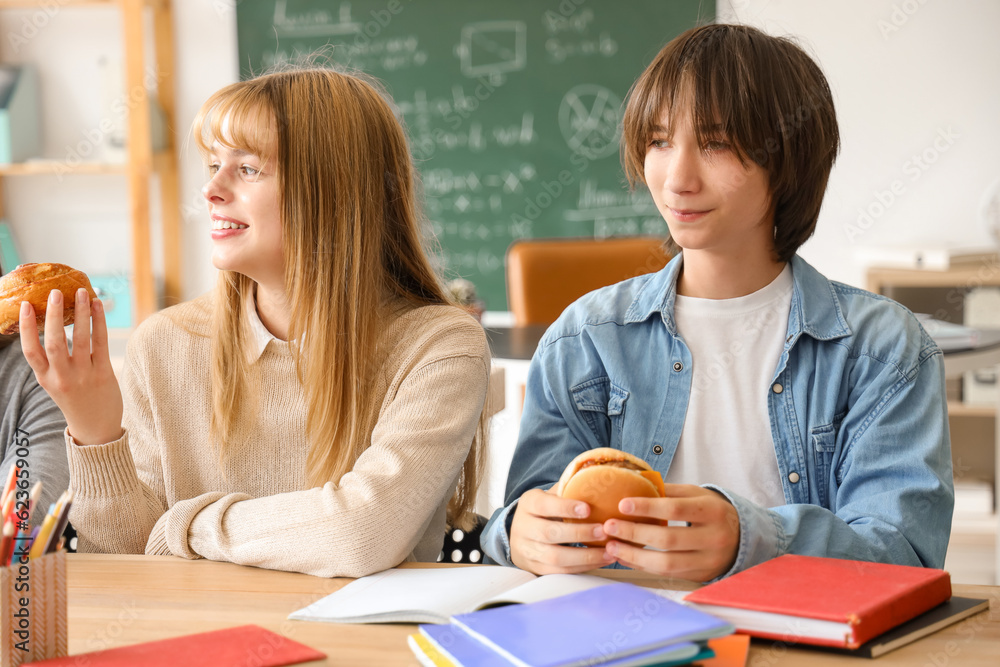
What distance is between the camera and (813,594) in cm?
84

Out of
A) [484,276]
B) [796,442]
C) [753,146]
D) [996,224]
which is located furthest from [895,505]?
[484,276]

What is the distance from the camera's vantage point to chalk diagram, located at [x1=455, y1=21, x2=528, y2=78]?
150 inches

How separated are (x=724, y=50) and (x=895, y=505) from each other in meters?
0.61

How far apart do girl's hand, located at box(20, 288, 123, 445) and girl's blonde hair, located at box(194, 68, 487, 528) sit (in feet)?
0.66

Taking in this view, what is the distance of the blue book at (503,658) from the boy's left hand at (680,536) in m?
0.17

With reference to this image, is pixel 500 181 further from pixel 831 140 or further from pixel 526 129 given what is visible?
pixel 831 140

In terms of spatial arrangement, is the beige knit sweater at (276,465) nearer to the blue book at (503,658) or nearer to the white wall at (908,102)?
the blue book at (503,658)

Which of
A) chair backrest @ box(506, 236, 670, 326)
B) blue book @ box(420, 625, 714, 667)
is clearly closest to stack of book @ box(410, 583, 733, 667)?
blue book @ box(420, 625, 714, 667)

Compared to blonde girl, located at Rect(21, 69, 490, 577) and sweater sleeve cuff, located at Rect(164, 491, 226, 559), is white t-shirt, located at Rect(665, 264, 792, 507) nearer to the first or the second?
blonde girl, located at Rect(21, 69, 490, 577)

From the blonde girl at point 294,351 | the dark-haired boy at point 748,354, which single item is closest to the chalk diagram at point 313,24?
the blonde girl at point 294,351

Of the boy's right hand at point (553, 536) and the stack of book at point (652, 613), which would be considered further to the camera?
the boy's right hand at point (553, 536)

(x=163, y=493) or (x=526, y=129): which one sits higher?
(x=526, y=129)

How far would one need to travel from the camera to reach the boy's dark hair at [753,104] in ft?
4.01

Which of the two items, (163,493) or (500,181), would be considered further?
(500,181)
